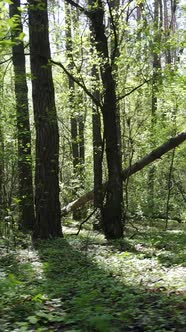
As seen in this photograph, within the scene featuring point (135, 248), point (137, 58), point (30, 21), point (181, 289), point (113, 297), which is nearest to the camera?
point (113, 297)

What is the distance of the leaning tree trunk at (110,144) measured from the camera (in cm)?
934

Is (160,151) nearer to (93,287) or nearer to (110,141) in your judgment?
(110,141)

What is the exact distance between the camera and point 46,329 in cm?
340

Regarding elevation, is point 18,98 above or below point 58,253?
above

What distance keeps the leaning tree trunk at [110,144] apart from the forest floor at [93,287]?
798mm

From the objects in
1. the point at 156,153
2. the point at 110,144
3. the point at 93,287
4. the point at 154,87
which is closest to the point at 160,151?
the point at 156,153

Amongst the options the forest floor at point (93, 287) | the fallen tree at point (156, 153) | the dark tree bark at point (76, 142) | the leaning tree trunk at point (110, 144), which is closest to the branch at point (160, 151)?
the fallen tree at point (156, 153)

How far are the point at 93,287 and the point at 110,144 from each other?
4875mm

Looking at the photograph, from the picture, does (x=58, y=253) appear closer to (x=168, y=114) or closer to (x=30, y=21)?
(x=30, y=21)

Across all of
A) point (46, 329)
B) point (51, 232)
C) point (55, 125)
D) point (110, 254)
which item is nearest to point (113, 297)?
point (46, 329)

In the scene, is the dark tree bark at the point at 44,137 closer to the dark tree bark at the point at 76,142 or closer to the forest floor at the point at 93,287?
the forest floor at the point at 93,287

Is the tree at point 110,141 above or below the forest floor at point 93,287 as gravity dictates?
above

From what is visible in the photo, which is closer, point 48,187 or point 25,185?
point 48,187

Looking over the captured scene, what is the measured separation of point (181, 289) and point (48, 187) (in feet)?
17.5
